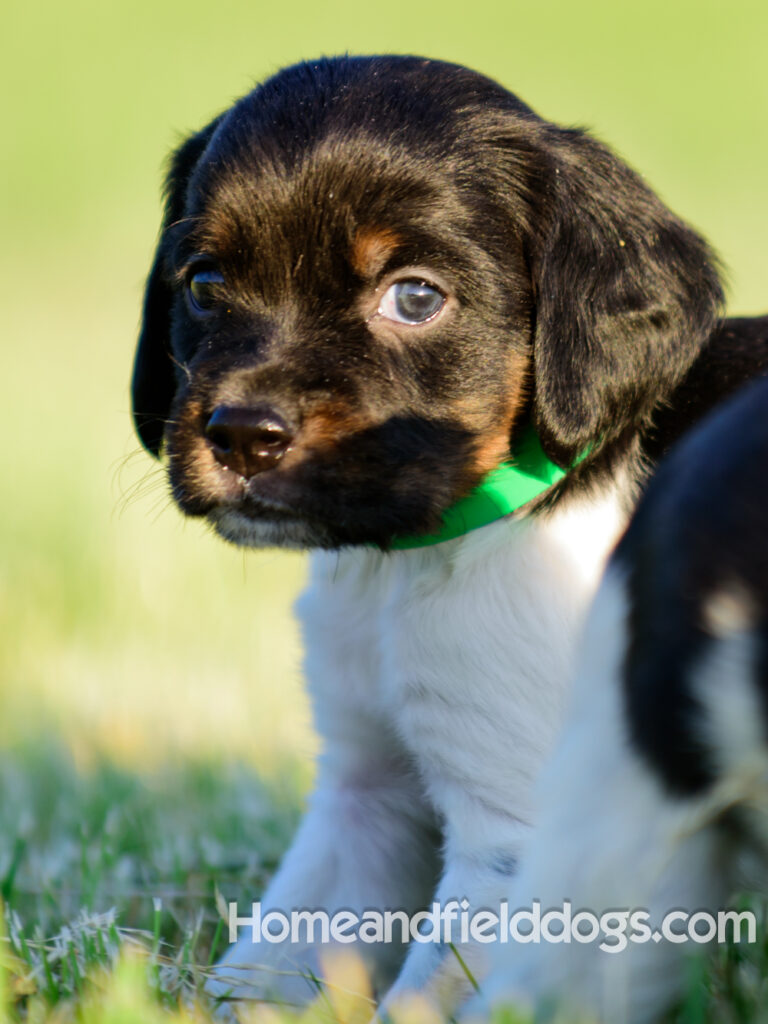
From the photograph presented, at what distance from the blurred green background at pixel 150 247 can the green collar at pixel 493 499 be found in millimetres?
721

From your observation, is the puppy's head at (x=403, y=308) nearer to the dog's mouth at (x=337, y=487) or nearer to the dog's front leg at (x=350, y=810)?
the dog's mouth at (x=337, y=487)

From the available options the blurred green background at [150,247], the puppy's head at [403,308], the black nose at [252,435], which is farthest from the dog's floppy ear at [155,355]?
the black nose at [252,435]

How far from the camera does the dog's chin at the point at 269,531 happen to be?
3137mm

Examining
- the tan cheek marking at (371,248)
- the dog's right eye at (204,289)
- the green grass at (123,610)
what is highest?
the tan cheek marking at (371,248)

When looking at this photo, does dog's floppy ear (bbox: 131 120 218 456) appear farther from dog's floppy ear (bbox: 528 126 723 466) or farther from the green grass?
dog's floppy ear (bbox: 528 126 723 466)

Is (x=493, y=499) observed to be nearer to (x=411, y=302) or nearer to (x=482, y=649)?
(x=482, y=649)

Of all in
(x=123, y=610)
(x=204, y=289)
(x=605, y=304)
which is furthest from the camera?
(x=123, y=610)

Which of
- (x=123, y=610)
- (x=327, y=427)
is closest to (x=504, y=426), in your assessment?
(x=327, y=427)

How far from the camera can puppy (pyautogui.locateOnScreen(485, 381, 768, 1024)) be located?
5.90 ft

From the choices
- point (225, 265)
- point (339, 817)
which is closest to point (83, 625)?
point (339, 817)

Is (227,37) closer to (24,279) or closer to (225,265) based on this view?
(24,279)

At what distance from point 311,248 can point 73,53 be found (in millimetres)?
23971

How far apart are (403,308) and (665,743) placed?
169 cm

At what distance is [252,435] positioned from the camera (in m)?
3.04
